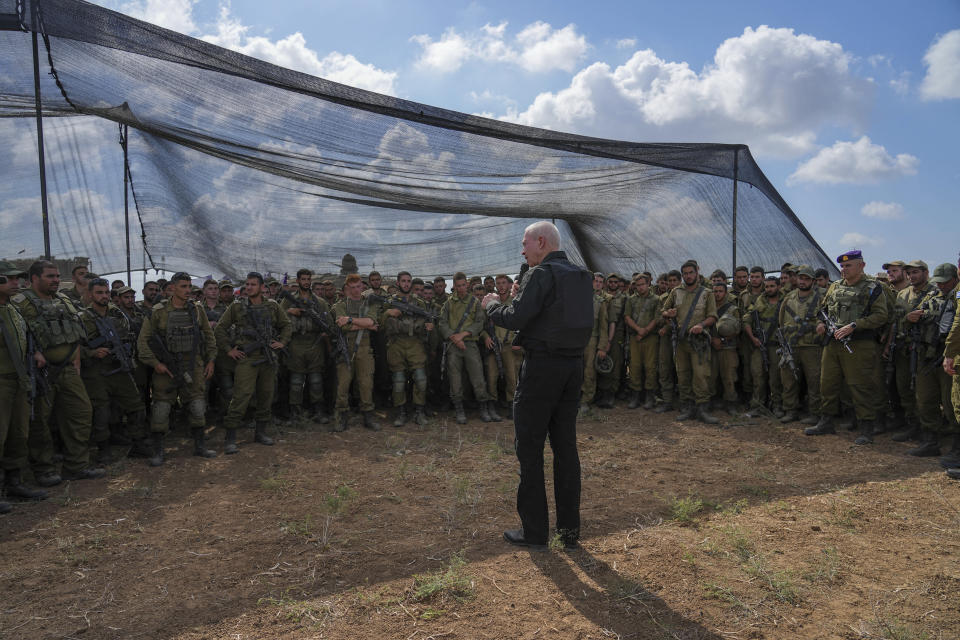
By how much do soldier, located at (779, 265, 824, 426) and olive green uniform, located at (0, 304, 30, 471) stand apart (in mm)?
8370

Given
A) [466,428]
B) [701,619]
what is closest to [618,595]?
[701,619]

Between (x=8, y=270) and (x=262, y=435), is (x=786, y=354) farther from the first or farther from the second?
(x=8, y=270)

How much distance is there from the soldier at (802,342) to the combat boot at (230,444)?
6.95m

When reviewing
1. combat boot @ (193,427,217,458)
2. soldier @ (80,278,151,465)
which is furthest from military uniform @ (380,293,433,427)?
soldier @ (80,278,151,465)

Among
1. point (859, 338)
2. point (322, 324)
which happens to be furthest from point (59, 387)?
point (859, 338)

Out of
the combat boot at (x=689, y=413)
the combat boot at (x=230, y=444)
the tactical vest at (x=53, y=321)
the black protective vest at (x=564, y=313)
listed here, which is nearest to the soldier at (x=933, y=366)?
the combat boot at (x=689, y=413)

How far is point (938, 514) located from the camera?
165 inches

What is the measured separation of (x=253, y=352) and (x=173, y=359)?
811 millimetres

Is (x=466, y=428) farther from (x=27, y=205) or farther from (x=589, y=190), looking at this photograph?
(x=27, y=205)

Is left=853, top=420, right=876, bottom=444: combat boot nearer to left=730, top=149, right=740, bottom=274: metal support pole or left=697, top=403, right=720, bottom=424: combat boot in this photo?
left=697, top=403, right=720, bottom=424: combat boot

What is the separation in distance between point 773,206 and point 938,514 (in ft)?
18.0

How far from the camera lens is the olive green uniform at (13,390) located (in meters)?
4.60

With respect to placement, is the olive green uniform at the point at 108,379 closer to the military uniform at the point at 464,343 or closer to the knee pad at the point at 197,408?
the knee pad at the point at 197,408

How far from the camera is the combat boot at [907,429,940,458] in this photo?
5.78 metres
